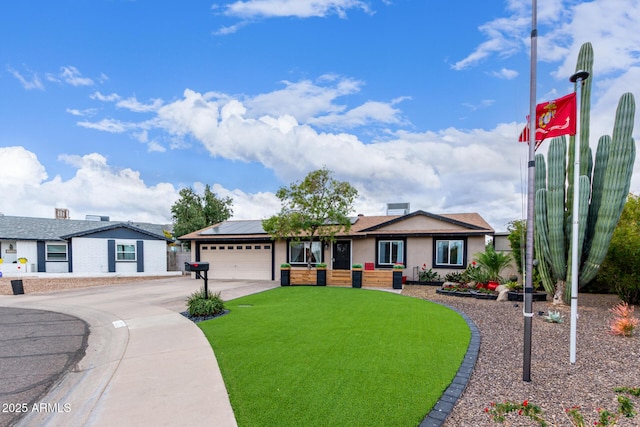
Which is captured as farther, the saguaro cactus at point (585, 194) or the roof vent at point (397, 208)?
the roof vent at point (397, 208)

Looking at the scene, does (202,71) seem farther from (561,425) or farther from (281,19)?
(561,425)

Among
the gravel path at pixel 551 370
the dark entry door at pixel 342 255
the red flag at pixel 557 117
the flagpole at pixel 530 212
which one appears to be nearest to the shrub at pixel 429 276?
the dark entry door at pixel 342 255

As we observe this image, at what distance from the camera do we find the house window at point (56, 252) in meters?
22.6

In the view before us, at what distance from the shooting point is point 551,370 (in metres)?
4.75

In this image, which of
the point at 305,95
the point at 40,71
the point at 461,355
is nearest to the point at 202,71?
the point at 305,95

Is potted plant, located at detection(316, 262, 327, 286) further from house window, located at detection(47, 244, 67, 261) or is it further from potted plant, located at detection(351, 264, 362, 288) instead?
house window, located at detection(47, 244, 67, 261)

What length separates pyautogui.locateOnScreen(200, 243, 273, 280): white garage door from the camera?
18.9 metres

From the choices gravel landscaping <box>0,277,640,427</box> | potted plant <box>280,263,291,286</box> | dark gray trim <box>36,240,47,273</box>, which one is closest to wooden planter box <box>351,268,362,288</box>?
potted plant <box>280,263,291,286</box>

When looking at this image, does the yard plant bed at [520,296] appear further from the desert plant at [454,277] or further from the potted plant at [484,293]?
the desert plant at [454,277]

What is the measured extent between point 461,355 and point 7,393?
20.9ft

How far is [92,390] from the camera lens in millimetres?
4156

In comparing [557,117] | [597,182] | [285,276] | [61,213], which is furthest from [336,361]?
[61,213]

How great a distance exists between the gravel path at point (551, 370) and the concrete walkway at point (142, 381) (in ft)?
8.93

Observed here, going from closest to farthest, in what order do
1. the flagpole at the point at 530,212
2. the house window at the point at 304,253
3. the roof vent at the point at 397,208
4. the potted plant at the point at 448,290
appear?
the flagpole at the point at 530,212 < the potted plant at the point at 448,290 < the house window at the point at 304,253 < the roof vent at the point at 397,208
